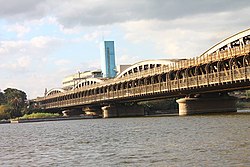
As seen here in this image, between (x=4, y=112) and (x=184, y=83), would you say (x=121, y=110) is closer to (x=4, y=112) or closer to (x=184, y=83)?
(x=184, y=83)

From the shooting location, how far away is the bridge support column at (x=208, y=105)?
97125 millimetres

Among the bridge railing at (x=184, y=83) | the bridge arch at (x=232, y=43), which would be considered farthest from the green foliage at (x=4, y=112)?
the bridge arch at (x=232, y=43)

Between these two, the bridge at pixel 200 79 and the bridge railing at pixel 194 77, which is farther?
the bridge at pixel 200 79

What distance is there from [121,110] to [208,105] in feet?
165

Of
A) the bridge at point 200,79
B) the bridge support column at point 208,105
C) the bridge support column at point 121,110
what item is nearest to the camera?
the bridge at point 200,79

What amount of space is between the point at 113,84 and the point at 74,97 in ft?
148

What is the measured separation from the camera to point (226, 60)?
85750 millimetres

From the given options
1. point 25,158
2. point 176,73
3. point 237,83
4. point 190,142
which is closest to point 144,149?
point 190,142

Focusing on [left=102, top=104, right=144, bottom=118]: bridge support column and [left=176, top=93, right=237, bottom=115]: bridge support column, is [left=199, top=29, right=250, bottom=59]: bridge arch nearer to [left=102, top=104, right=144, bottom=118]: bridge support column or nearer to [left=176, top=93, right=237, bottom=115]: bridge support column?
[left=176, top=93, right=237, bottom=115]: bridge support column

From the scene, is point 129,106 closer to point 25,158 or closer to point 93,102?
point 93,102

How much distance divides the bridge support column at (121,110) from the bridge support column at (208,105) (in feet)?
150

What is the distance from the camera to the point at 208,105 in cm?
9769

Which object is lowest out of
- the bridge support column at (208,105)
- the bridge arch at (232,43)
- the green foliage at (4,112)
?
the bridge support column at (208,105)

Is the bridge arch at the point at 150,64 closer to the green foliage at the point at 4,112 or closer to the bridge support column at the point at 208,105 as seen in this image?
the bridge support column at the point at 208,105
